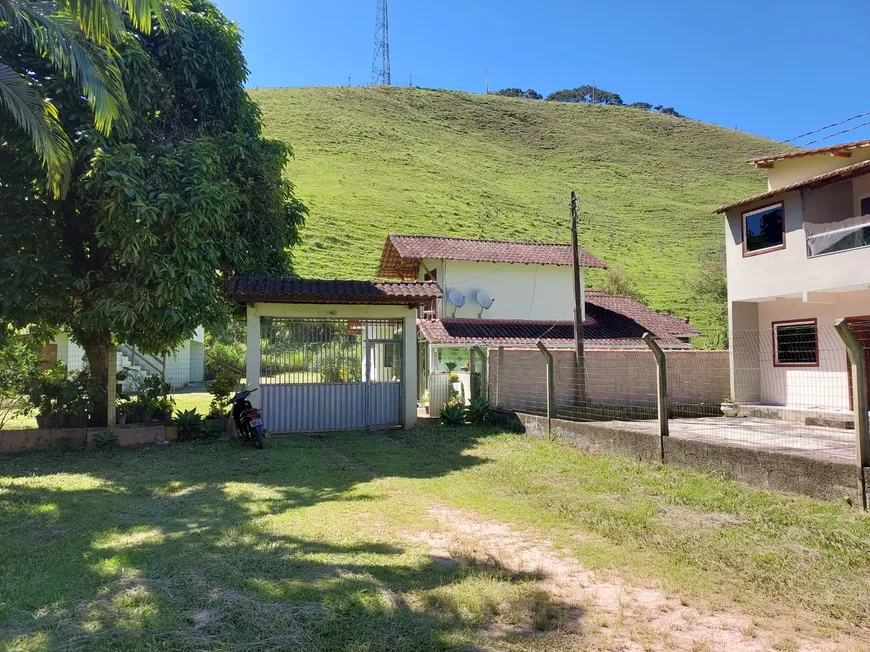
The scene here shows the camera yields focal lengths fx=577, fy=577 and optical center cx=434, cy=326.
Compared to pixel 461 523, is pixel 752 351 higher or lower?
higher

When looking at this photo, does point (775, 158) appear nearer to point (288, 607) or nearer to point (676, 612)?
point (676, 612)

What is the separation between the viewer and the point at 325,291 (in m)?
11.5

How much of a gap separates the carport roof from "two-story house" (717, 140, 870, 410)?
7.52 metres

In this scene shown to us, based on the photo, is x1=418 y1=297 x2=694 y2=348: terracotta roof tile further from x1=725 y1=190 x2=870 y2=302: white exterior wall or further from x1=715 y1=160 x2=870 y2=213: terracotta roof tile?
x1=715 y1=160 x2=870 y2=213: terracotta roof tile

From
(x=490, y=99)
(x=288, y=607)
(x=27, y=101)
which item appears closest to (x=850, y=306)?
(x=288, y=607)

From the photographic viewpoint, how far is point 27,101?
25.8 ft

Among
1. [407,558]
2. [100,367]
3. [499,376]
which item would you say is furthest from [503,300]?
[407,558]

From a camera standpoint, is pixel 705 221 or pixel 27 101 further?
pixel 705 221

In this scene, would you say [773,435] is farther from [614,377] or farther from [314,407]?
[314,407]

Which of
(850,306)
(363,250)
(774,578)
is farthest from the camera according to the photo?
(363,250)

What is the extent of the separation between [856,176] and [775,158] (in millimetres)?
2024

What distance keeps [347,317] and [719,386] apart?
10.1 meters

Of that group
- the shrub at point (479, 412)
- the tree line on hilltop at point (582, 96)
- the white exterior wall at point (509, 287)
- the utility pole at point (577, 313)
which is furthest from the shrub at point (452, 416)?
the tree line on hilltop at point (582, 96)

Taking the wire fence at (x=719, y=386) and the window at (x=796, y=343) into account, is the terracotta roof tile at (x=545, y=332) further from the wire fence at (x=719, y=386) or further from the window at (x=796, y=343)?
the window at (x=796, y=343)
